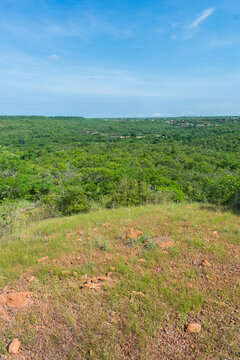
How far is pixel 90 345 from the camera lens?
1.98 metres

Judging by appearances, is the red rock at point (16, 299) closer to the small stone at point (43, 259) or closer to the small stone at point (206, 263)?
the small stone at point (43, 259)

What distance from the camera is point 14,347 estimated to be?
1973mm

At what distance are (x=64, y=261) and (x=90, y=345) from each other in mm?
1627

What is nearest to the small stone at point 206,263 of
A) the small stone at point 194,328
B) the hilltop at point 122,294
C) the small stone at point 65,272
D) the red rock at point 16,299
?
the hilltop at point 122,294

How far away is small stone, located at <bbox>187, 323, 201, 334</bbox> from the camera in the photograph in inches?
81.4

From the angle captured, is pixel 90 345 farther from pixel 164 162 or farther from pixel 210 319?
pixel 164 162

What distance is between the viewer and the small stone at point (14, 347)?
6.39 ft

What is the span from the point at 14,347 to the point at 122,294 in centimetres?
127

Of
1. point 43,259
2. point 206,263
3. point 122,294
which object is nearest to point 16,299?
point 43,259

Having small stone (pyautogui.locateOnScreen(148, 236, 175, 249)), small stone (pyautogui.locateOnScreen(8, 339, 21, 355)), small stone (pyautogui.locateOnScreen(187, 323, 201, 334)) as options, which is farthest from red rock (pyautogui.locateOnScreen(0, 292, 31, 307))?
small stone (pyautogui.locateOnScreen(148, 236, 175, 249))

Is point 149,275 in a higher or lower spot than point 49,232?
higher

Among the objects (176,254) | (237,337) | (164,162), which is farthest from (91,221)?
(164,162)

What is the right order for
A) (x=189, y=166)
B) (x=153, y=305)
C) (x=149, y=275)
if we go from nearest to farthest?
(x=153, y=305)
(x=149, y=275)
(x=189, y=166)

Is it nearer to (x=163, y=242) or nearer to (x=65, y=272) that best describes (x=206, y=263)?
(x=163, y=242)
